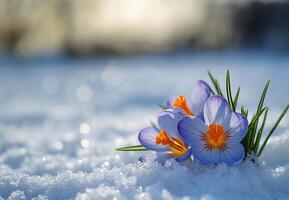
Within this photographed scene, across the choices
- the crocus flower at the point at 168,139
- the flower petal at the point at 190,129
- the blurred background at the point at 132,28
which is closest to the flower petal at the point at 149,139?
the crocus flower at the point at 168,139

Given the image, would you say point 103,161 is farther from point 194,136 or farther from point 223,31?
point 223,31

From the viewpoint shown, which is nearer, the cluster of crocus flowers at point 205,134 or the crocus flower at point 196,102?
the cluster of crocus flowers at point 205,134

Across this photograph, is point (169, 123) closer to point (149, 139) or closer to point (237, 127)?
point (149, 139)

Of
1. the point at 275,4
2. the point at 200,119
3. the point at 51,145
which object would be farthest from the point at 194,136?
the point at 275,4

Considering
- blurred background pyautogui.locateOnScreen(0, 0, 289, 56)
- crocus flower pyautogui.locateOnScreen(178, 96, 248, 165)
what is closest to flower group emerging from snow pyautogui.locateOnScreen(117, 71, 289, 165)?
crocus flower pyautogui.locateOnScreen(178, 96, 248, 165)

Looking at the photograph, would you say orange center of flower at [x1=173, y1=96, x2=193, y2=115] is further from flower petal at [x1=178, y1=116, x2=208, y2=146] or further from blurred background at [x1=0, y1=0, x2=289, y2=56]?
blurred background at [x1=0, y1=0, x2=289, y2=56]

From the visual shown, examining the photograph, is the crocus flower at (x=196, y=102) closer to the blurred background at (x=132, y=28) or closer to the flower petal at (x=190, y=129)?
the flower petal at (x=190, y=129)

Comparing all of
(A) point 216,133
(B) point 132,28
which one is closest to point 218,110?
(A) point 216,133
